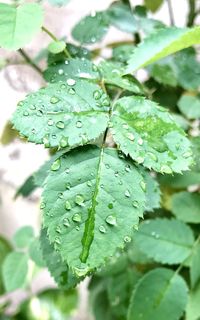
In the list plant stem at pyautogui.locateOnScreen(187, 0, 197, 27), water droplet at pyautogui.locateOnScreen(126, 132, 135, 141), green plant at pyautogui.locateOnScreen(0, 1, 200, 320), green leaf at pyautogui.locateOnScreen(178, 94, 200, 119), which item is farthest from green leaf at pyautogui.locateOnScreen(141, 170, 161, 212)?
plant stem at pyautogui.locateOnScreen(187, 0, 197, 27)

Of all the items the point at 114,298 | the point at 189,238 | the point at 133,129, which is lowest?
the point at 114,298

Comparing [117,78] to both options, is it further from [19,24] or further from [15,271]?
[15,271]

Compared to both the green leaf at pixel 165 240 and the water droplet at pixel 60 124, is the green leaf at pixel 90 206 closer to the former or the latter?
the water droplet at pixel 60 124

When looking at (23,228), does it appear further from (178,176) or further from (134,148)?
(134,148)

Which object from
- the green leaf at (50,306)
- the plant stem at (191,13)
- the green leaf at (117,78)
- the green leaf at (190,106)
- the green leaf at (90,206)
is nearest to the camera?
the green leaf at (90,206)

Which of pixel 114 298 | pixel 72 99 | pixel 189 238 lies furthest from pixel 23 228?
pixel 72 99

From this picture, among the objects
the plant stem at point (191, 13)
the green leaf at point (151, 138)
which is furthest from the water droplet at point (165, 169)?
the plant stem at point (191, 13)

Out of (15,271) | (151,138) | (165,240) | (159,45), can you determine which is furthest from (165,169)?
(15,271)

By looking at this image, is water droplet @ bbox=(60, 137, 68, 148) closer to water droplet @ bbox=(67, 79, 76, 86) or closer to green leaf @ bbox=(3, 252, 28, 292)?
water droplet @ bbox=(67, 79, 76, 86)
